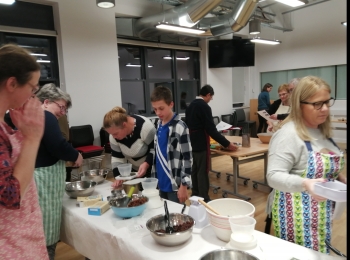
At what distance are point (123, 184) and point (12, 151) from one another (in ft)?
3.29

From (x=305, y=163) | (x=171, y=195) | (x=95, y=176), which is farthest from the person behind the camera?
(x=95, y=176)

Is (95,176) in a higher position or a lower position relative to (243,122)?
higher

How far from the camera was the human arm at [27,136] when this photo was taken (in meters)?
0.86

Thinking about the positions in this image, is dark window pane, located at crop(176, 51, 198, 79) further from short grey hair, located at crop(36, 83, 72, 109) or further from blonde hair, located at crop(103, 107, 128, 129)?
short grey hair, located at crop(36, 83, 72, 109)

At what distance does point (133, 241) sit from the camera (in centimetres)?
128

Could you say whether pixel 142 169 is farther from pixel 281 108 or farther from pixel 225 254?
pixel 281 108

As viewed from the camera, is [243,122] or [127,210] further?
[243,122]

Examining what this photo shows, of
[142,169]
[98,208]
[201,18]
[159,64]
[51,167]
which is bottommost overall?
[98,208]

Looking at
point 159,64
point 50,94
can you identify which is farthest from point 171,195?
point 159,64

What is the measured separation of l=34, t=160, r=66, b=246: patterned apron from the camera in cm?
161

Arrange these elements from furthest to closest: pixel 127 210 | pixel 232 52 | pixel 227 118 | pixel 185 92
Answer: pixel 227 118 < pixel 185 92 < pixel 232 52 < pixel 127 210

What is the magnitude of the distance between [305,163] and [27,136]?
46.1 inches

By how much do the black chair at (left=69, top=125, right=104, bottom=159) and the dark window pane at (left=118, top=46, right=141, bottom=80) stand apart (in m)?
1.67

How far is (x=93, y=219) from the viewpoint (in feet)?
5.06
